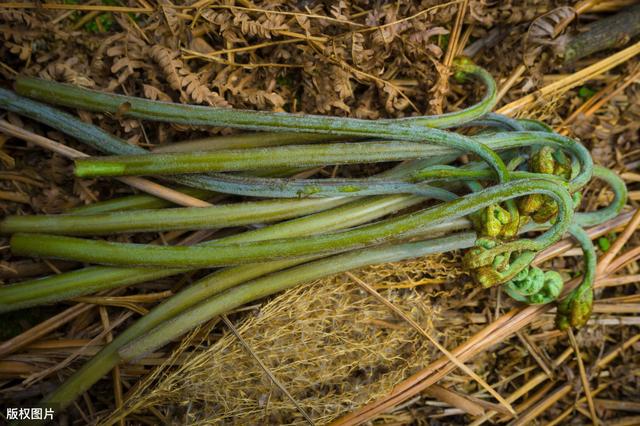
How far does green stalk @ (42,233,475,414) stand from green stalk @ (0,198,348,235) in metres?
0.24

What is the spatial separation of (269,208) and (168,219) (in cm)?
43

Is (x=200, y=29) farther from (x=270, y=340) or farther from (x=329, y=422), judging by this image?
(x=329, y=422)

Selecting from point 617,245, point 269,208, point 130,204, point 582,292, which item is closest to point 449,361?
point 582,292

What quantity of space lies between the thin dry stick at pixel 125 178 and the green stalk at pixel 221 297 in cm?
35

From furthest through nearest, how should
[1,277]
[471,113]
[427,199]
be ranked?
[427,199] < [471,113] < [1,277]

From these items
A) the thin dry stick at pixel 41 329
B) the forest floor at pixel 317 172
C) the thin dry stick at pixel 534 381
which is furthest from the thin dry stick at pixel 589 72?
the thin dry stick at pixel 41 329

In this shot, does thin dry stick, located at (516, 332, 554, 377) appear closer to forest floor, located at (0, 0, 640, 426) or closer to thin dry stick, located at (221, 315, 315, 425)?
forest floor, located at (0, 0, 640, 426)

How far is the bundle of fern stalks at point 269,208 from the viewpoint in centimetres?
197

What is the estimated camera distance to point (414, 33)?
7.29 feet

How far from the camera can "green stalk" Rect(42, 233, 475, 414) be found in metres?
2.02

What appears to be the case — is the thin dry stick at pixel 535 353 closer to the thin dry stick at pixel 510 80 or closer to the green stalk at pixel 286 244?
the green stalk at pixel 286 244

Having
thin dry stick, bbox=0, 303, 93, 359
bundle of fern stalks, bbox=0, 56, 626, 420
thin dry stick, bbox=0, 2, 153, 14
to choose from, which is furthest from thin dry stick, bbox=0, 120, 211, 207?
thin dry stick, bbox=0, 303, 93, 359

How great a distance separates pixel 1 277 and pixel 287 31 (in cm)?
162

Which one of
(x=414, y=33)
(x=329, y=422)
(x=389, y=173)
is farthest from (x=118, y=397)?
(x=414, y=33)
